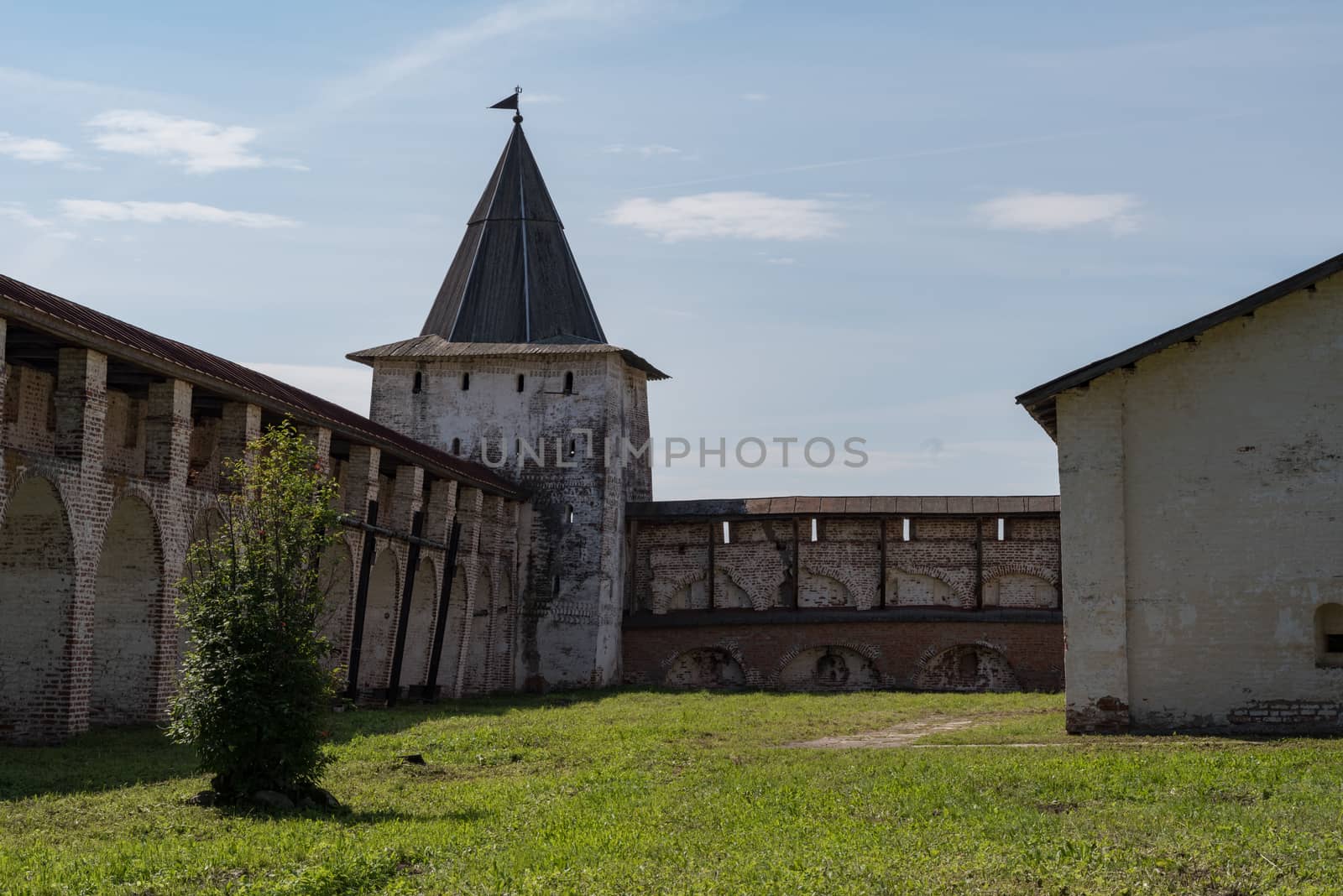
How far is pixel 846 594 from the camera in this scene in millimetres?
34344

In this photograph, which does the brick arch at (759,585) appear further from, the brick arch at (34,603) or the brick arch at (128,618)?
the brick arch at (34,603)

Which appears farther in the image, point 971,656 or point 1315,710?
point 971,656

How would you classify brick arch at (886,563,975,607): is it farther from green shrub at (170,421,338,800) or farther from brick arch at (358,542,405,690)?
green shrub at (170,421,338,800)

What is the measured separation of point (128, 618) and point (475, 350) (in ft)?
56.8

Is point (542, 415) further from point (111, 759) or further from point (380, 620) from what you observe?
point (111, 759)

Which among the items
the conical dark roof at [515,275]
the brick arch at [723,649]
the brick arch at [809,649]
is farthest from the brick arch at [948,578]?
the conical dark roof at [515,275]

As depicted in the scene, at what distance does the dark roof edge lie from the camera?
1769 centimetres

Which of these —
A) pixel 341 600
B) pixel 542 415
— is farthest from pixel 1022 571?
pixel 341 600

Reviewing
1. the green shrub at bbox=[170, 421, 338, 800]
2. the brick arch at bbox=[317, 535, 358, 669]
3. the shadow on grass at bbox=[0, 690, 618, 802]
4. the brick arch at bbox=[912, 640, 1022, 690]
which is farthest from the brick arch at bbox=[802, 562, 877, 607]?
the green shrub at bbox=[170, 421, 338, 800]

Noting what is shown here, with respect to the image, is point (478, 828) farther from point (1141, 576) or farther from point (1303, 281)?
point (1303, 281)

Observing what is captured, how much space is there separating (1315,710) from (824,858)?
33.3ft

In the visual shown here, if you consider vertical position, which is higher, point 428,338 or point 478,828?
point 428,338

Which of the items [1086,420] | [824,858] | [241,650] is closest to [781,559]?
[1086,420]

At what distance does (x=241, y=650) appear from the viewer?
41.6 feet
